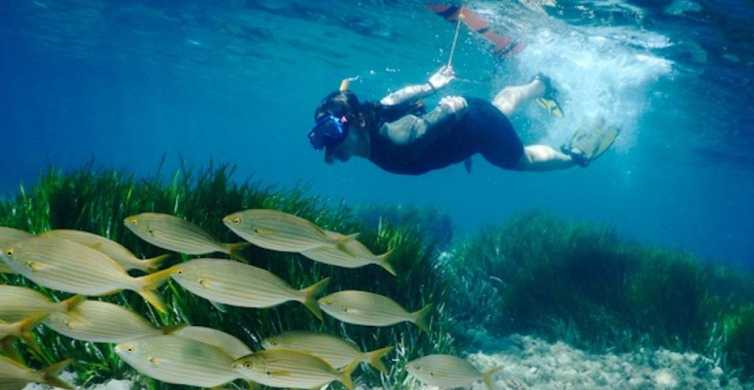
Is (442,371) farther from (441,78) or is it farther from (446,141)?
(441,78)

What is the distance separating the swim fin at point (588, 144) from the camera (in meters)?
10.6

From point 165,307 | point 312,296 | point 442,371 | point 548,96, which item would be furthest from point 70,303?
point 548,96

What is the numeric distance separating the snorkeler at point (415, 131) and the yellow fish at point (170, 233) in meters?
3.06

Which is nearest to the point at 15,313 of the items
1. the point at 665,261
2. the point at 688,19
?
the point at 665,261

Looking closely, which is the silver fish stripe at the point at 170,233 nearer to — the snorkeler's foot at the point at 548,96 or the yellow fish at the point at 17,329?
the yellow fish at the point at 17,329

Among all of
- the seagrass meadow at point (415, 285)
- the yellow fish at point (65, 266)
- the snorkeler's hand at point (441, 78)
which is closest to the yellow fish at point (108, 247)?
the seagrass meadow at point (415, 285)

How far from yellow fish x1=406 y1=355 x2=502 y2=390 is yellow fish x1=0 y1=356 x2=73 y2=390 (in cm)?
212

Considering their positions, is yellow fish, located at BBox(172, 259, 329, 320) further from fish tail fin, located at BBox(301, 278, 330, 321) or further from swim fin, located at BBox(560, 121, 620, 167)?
swim fin, located at BBox(560, 121, 620, 167)

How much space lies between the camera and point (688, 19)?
15.4 metres

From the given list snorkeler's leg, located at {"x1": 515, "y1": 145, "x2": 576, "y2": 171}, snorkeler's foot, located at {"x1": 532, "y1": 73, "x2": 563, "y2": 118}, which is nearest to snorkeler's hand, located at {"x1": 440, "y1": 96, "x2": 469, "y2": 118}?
snorkeler's leg, located at {"x1": 515, "y1": 145, "x2": 576, "y2": 171}

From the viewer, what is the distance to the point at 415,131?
7.57 meters

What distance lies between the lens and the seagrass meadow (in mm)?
4332

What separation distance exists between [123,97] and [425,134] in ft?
285

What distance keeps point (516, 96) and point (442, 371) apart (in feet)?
29.8
